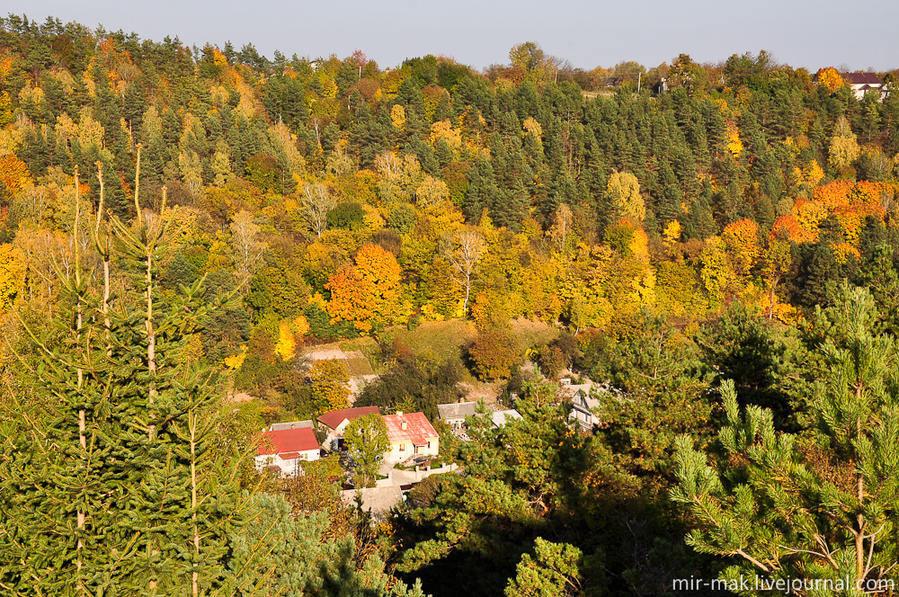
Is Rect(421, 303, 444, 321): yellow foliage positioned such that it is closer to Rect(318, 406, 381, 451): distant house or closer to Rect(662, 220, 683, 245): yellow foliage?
Rect(318, 406, 381, 451): distant house

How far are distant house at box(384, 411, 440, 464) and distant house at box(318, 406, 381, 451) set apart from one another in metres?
0.98

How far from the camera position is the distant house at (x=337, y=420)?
27.8 m

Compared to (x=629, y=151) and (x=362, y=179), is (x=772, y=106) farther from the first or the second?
(x=362, y=179)

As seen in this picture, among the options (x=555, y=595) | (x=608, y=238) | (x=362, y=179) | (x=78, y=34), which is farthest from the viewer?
(x=78, y=34)

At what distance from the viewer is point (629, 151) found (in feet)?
168

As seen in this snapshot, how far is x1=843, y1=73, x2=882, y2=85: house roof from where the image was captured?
70750 millimetres

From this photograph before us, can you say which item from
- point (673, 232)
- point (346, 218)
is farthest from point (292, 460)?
point (673, 232)

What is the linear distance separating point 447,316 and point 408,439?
35.6 feet

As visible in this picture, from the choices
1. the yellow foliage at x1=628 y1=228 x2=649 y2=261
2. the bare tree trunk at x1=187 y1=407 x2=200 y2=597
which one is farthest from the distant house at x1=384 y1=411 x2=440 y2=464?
the bare tree trunk at x1=187 y1=407 x2=200 y2=597

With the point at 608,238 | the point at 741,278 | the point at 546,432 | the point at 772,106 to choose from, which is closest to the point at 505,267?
the point at 608,238

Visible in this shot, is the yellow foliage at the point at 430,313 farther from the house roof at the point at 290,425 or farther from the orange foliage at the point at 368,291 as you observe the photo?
the house roof at the point at 290,425

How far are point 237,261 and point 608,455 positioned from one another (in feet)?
83.8

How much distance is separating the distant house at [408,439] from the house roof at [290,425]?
10.9ft

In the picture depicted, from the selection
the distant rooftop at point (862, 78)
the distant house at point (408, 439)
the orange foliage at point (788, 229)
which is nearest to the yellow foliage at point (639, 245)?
the orange foliage at point (788, 229)
